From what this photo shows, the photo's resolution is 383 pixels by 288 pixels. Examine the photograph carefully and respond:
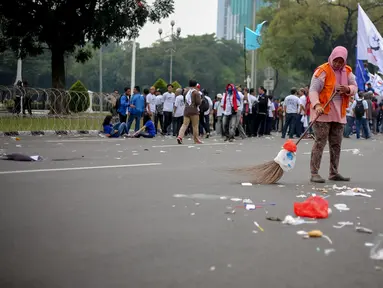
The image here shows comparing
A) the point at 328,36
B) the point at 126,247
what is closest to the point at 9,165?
the point at 126,247

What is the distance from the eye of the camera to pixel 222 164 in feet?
37.3

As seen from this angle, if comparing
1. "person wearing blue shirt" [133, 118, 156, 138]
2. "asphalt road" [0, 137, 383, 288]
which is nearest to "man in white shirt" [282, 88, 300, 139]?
"person wearing blue shirt" [133, 118, 156, 138]

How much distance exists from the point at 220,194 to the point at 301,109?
59.9 ft

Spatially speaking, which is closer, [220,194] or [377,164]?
[220,194]

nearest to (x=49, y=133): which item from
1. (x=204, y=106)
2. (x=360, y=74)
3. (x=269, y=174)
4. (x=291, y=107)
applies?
(x=204, y=106)

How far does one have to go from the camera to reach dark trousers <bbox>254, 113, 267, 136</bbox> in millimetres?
25525

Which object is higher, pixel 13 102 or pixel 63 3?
pixel 63 3

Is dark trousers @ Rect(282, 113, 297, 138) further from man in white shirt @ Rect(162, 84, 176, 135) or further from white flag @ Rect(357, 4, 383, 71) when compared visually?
man in white shirt @ Rect(162, 84, 176, 135)

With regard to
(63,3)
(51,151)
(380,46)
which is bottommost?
(51,151)

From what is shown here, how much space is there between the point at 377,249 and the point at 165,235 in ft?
5.17

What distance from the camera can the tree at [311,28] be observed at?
57594 millimetres

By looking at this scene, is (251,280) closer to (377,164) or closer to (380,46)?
(377,164)

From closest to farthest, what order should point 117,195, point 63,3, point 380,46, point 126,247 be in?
point 126,247
point 117,195
point 380,46
point 63,3

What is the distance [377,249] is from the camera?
15.4 ft
